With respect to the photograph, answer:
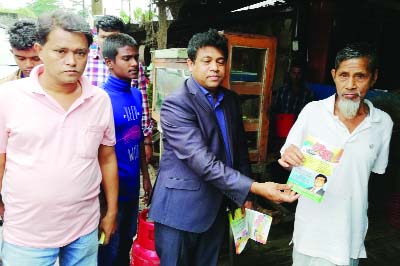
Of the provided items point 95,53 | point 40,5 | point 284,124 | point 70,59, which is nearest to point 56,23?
point 70,59

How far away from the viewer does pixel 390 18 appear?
6965 mm

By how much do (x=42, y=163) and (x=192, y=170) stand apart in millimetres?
907

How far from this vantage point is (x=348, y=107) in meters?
2.13

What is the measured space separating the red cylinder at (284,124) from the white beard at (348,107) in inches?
93.2

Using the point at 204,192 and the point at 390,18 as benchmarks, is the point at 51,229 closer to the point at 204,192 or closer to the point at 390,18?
the point at 204,192

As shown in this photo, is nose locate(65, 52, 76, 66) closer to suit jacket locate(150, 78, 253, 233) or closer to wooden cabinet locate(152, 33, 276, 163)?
suit jacket locate(150, 78, 253, 233)

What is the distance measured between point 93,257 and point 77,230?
0.27 metres

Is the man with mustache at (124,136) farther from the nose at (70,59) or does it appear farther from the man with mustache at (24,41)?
the nose at (70,59)

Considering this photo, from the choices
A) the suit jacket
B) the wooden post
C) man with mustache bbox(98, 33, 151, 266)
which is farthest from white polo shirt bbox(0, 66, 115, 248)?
the wooden post

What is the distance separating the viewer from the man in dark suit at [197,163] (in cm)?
207

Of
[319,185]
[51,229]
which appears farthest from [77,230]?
[319,185]

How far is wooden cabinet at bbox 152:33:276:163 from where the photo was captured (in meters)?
3.40

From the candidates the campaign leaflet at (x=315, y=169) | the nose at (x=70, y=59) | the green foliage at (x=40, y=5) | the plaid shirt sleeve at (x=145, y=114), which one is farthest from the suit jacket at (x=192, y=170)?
the green foliage at (x=40, y=5)

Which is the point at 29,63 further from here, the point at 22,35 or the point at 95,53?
the point at 95,53
